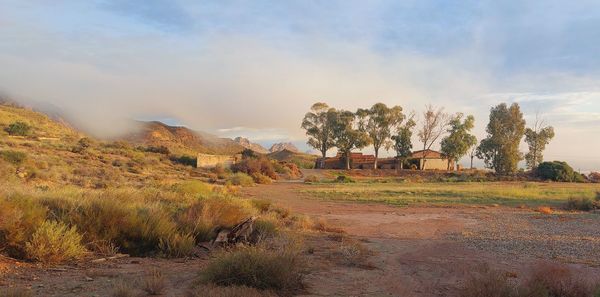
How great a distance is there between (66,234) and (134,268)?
1368 mm

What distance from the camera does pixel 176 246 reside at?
32.7 feet

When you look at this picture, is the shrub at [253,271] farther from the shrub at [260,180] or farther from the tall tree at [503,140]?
the tall tree at [503,140]

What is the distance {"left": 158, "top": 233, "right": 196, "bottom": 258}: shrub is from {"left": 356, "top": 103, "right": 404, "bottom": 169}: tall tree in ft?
245

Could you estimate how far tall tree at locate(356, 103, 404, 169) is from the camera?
84.2m

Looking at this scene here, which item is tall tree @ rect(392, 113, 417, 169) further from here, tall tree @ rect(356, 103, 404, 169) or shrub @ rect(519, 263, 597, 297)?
shrub @ rect(519, 263, 597, 297)

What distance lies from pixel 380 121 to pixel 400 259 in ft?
246

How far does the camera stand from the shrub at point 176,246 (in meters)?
9.87

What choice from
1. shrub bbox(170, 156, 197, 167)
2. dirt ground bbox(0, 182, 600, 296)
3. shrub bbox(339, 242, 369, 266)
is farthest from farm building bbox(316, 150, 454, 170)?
shrub bbox(339, 242, 369, 266)

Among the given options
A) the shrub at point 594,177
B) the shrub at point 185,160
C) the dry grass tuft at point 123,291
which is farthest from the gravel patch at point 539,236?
the shrub at point 594,177

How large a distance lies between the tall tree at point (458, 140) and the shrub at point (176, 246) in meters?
75.5

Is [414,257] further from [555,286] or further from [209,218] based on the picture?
[209,218]

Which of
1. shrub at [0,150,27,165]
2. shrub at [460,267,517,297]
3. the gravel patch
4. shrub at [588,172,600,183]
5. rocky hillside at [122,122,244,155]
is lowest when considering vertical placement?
the gravel patch

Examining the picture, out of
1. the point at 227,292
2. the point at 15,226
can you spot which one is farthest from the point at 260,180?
the point at 227,292

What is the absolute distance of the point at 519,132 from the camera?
77250 millimetres
